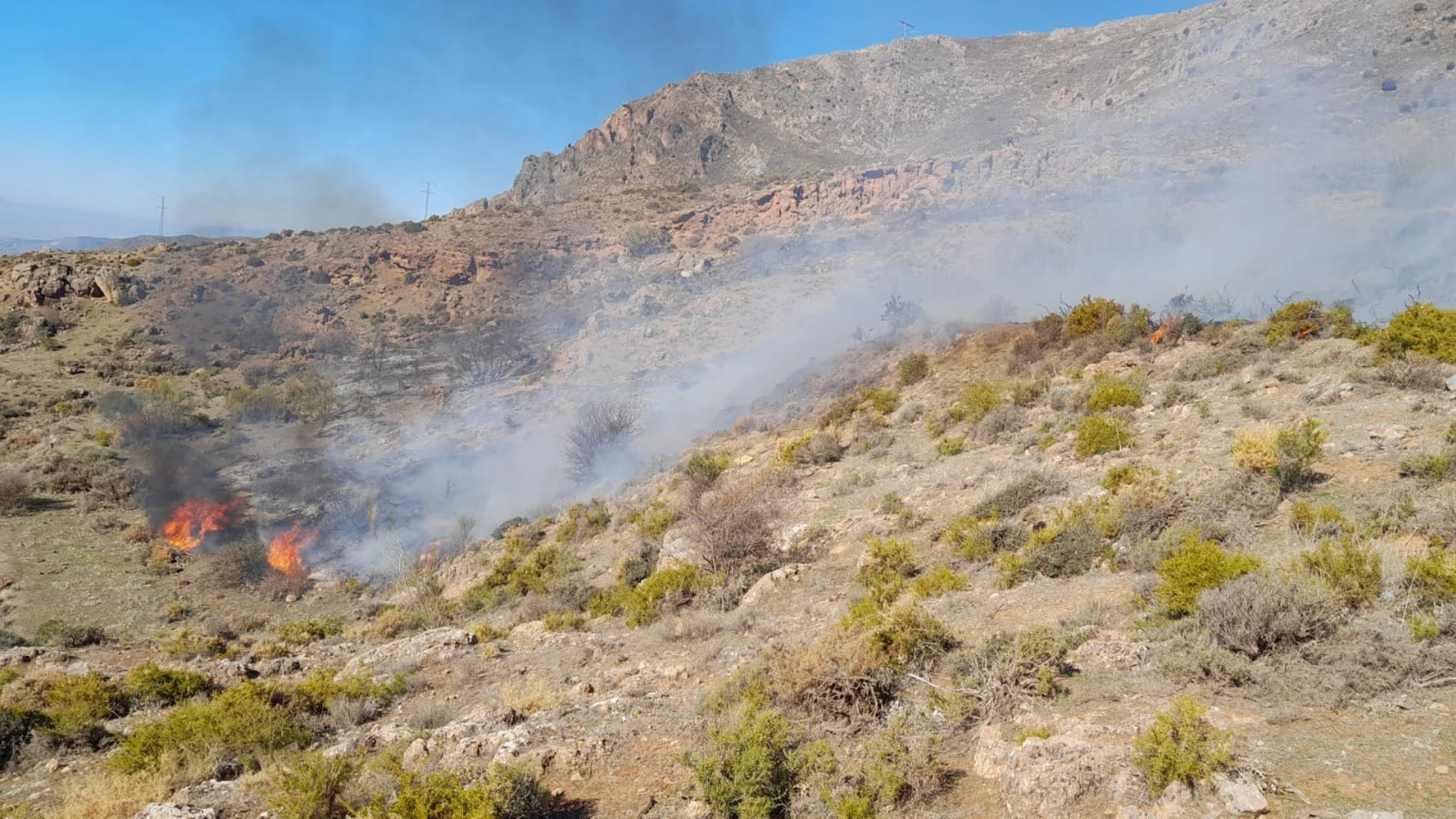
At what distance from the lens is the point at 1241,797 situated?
3.32 meters

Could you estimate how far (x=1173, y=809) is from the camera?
3.38 metres

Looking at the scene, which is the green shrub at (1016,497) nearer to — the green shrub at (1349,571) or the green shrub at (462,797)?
the green shrub at (1349,571)

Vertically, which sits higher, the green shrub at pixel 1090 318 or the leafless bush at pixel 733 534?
the green shrub at pixel 1090 318

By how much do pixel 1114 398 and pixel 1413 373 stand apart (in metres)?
3.95

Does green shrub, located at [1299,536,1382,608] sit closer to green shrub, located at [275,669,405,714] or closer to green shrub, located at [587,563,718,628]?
green shrub, located at [587,563,718,628]

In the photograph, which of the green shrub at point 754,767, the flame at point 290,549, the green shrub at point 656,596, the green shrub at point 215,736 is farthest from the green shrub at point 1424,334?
the flame at point 290,549

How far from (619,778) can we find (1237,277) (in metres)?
32.5

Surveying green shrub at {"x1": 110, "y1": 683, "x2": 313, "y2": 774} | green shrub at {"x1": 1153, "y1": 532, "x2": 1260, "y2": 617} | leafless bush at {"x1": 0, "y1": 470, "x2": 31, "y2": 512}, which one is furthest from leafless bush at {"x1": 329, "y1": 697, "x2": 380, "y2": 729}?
leafless bush at {"x1": 0, "y1": 470, "x2": 31, "y2": 512}

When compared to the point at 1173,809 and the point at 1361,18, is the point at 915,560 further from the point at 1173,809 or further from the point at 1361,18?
the point at 1361,18

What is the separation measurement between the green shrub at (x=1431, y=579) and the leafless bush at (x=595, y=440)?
1957cm

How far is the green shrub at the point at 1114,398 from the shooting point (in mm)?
12516

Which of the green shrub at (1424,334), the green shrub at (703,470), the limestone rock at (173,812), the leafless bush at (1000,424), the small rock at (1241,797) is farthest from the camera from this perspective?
the green shrub at (703,470)

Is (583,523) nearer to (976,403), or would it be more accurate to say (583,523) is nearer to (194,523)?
(976,403)

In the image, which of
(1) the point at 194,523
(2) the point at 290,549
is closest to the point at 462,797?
(2) the point at 290,549
